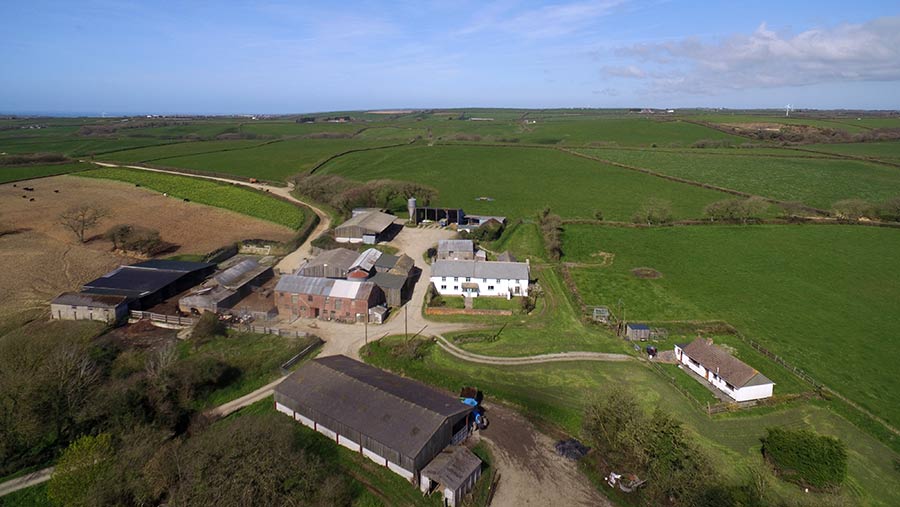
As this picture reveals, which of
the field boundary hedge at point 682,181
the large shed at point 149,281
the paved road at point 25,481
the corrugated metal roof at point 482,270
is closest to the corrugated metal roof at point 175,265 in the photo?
the large shed at point 149,281

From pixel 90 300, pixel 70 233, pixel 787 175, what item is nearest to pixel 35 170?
pixel 70 233

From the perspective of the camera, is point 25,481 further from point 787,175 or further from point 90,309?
point 787,175

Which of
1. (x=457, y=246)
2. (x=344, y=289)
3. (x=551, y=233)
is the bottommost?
(x=344, y=289)

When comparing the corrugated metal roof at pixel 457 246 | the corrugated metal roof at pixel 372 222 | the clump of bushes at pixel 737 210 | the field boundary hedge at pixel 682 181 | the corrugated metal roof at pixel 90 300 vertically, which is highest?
the field boundary hedge at pixel 682 181

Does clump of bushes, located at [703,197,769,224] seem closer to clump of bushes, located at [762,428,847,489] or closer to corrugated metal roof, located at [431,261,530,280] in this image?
corrugated metal roof, located at [431,261,530,280]

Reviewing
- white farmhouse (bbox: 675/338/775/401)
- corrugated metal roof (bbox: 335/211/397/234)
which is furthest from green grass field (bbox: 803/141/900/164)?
corrugated metal roof (bbox: 335/211/397/234)

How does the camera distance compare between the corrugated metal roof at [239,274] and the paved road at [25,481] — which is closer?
the paved road at [25,481]

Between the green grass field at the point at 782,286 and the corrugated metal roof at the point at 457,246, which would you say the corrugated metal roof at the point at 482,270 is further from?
the green grass field at the point at 782,286
